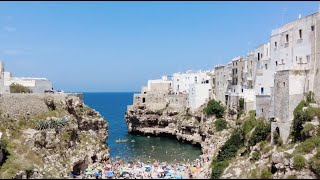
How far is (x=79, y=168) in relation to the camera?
40.4 metres

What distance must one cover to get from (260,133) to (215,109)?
2146 cm

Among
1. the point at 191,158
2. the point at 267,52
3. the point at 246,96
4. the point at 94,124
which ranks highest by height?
the point at 267,52

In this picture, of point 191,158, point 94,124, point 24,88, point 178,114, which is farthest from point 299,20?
point 178,114

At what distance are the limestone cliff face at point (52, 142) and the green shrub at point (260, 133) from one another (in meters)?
15.8

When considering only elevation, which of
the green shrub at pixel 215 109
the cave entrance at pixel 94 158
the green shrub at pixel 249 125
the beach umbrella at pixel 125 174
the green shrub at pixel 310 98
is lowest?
the beach umbrella at pixel 125 174

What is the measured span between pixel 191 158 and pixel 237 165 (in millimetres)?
17678

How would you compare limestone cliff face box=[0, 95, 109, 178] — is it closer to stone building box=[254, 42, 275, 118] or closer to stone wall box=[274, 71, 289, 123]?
stone building box=[254, 42, 275, 118]

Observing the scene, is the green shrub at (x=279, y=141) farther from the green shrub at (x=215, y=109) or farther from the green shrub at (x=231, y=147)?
the green shrub at (x=215, y=109)

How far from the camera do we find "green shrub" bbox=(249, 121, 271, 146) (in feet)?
119

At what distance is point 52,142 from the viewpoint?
3753 cm

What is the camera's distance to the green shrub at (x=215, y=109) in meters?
57.0

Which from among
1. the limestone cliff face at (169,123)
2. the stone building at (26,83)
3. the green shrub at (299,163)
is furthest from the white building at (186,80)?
the green shrub at (299,163)

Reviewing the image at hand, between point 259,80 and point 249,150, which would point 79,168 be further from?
point 259,80

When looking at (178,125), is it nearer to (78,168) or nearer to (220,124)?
(220,124)
